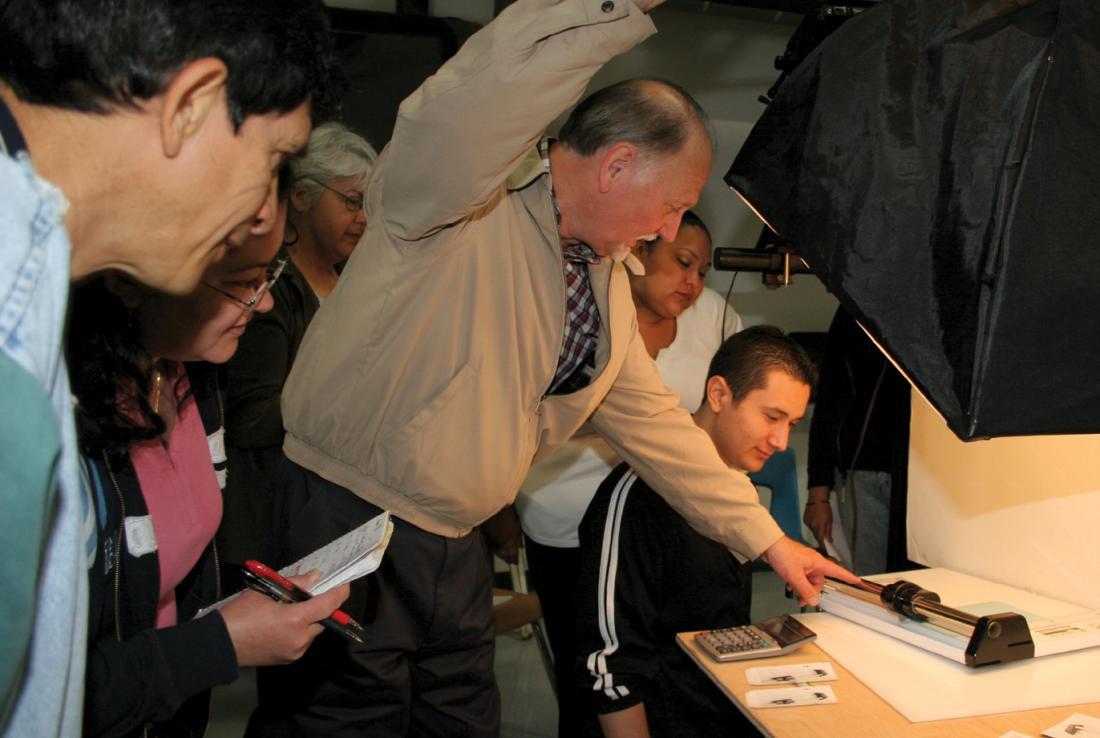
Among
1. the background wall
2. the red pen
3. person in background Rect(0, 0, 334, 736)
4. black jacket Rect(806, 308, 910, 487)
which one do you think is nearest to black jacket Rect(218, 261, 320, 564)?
the red pen

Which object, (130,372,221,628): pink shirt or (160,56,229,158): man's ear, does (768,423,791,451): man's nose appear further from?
(160,56,229,158): man's ear

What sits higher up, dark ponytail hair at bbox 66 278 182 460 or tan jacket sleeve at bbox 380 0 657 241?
tan jacket sleeve at bbox 380 0 657 241

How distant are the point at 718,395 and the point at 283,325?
3.41 feet

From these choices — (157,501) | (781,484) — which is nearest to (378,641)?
(157,501)

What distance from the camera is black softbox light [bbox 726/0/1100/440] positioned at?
3.83 feet

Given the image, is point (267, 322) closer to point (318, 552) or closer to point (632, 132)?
point (318, 552)

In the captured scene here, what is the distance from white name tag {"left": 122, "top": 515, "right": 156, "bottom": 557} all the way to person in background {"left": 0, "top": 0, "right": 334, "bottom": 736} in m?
0.45

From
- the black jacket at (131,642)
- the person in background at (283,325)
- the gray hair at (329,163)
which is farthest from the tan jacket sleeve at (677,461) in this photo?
the black jacket at (131,642)

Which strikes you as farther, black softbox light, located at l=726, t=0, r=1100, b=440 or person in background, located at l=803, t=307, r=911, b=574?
person in background, located at l=803, t=307, r=911, b=574

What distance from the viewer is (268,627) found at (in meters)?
1.06

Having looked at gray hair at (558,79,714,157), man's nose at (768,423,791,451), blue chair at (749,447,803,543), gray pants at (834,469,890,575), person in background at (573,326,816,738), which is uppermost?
gray hair at (558,79,714,157)

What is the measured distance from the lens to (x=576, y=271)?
1.65 m

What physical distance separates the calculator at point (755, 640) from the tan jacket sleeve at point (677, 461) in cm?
22

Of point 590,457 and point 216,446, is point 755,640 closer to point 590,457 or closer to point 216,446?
point 590,457
